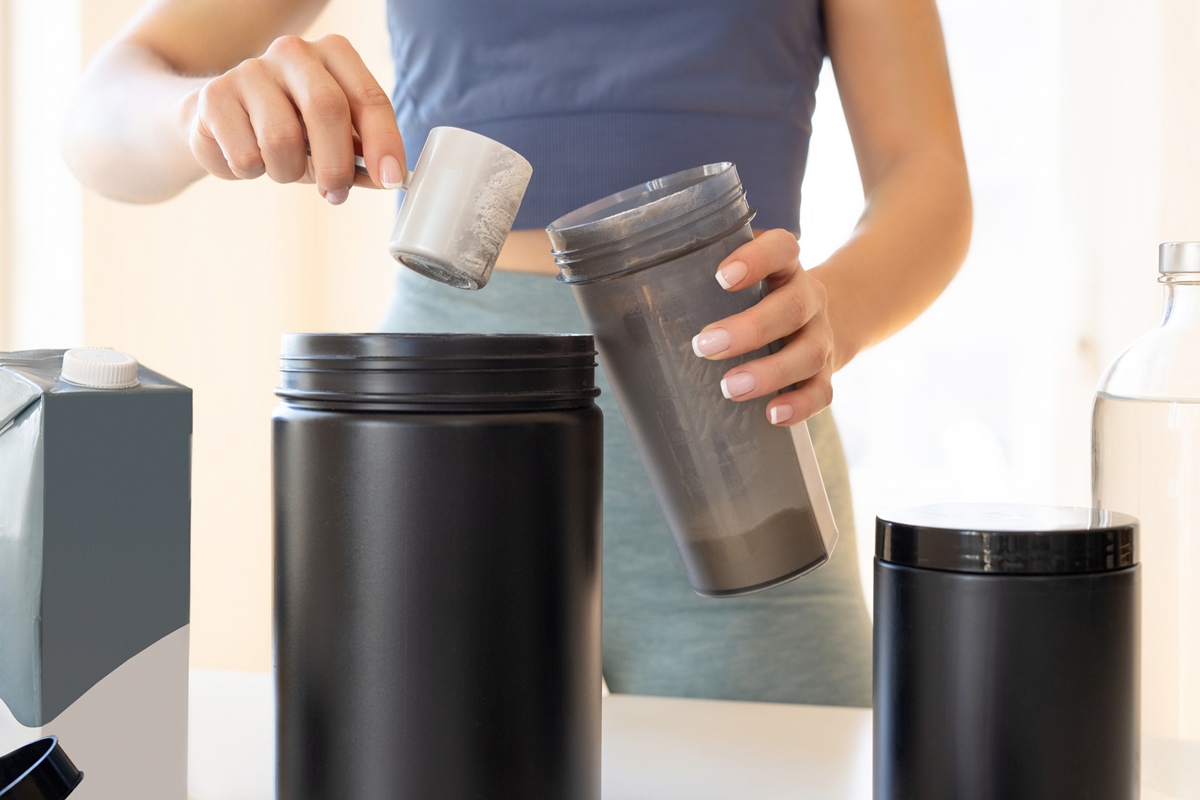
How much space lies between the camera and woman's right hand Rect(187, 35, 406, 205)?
0.55 metres

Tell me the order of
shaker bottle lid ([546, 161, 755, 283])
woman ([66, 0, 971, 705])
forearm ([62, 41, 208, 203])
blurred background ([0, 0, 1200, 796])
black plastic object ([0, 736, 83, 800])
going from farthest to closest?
1. blurred background ([0, 0, 1200, 796])
2. woman ([66, 0, 971, 705])
3. forearm ([62, 41, 208, 203])
4. shaker bottle lid ([546, 161, 755, 283])
5. black plastic object ([0, 736, 83, 800])

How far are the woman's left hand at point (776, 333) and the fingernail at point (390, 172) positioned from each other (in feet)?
0.54

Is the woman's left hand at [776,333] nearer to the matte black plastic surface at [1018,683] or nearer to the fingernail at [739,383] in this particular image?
the fingernail at [739,383]

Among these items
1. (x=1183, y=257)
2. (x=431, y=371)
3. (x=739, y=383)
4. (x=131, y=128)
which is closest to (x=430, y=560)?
(x=431, y=371)

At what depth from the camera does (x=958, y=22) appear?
2.17 metres

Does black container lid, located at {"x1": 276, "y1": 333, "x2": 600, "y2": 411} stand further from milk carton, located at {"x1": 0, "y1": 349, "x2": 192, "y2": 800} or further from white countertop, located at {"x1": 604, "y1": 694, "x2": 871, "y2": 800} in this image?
white countertop, located at {"x1": 604, "y1": 694, "x2": 871, "y2": 800}

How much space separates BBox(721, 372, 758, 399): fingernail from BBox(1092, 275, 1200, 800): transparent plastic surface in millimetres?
200

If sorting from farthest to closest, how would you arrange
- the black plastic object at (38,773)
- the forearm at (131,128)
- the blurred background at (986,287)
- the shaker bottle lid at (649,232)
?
the blurred background at (986,287) → the forearm at (131,128) → the shaker bottle lid at (649,232) → the black plastic object at (38,773)

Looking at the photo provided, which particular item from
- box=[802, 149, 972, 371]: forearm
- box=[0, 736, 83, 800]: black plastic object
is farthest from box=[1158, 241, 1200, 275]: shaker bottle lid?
box=[0, 736, 83, 800]: black plastic object

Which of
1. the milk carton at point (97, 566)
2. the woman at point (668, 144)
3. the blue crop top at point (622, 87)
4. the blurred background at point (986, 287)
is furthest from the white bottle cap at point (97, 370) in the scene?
the blurred background at point (986, 287)

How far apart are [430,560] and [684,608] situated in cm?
50

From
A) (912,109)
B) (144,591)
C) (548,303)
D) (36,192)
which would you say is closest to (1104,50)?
(912,109)

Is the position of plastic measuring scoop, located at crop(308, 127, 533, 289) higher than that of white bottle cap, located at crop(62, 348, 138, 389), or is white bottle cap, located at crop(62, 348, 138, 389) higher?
plastic measuring scoop, located at crop(308, 127, 533, 289)

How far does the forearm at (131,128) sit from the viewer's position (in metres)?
0.74
